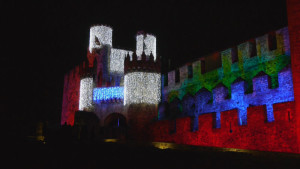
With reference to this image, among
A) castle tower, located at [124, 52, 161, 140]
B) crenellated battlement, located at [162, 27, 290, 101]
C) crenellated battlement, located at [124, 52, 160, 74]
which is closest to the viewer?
crenellated battlement, located at [162, 27, 290, 101]

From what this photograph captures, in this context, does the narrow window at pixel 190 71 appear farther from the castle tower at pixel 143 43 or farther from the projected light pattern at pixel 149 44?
the castle tower at pixel 143 43

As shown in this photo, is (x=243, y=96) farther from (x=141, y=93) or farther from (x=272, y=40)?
(x=141, y=93)

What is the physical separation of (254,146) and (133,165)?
695 centimetres

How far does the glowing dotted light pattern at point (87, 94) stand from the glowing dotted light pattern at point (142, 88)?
3.32 m

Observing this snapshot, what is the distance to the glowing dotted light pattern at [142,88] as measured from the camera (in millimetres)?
20719

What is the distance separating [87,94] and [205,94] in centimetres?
857

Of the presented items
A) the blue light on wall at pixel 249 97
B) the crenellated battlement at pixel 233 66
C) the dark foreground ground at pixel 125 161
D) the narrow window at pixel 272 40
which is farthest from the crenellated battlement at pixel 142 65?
the dark foreground ground at pixel 125 161

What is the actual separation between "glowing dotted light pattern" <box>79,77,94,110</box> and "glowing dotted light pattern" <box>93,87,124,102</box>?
34cm

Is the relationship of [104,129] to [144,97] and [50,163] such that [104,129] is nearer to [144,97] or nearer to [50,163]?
[144,97]

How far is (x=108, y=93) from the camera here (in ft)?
75.6

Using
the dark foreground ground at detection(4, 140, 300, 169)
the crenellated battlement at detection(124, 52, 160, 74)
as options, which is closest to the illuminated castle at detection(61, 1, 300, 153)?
the crenellated battlement at detection(124, 52, 160, 74)

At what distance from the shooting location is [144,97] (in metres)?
20.7

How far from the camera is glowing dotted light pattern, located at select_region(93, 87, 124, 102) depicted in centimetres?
2266

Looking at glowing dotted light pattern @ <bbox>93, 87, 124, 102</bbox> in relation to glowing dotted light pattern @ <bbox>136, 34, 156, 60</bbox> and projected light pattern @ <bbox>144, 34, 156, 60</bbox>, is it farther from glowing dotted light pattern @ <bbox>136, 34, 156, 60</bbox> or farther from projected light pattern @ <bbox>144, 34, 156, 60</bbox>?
projected light pattern @ <bbox>144, 34, 156, 60</bbox>
